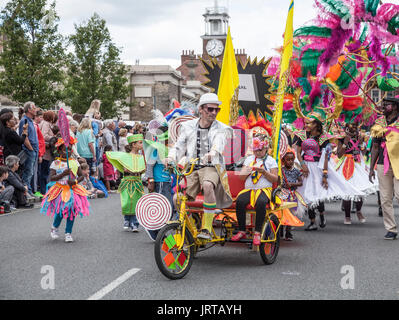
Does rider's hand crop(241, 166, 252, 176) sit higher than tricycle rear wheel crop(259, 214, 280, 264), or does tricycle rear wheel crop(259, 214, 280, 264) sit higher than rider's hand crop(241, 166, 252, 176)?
rider's hand crop(241, 166, 252, 176)

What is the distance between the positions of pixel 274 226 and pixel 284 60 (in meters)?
2.29

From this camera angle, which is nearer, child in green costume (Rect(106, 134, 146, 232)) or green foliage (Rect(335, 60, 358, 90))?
child in green costume (Rect(106, 134, 146, 232))

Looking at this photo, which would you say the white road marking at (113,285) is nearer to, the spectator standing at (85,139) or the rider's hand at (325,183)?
the rider's hand at (325,183)

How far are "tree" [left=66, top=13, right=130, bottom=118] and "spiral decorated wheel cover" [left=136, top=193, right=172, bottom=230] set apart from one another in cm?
2986

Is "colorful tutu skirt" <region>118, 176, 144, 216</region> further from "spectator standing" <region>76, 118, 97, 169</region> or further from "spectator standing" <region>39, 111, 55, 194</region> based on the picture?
"spectator standing" <region>76, 118, 97, 169</region>

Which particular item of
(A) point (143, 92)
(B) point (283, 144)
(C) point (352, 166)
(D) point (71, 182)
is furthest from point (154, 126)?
(A) point (143, 92)

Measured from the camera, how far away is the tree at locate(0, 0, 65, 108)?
2342 centimetres

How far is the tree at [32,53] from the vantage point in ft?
76.8

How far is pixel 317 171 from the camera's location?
33.6 ft

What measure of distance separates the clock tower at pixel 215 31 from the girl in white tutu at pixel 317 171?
10679 centimetres

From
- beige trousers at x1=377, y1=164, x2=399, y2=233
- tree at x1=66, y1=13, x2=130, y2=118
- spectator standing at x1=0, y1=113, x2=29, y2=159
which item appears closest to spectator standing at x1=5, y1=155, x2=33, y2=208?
spectator standing at x1=0, y1=113, x2=29, y2=159

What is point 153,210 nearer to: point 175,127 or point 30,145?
point 175,127

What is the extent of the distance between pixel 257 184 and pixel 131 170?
278 cm

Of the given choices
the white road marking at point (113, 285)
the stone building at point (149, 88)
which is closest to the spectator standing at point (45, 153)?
the white road marking at point (113, 285)
